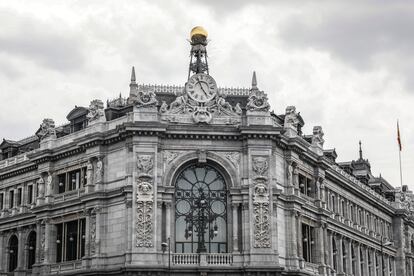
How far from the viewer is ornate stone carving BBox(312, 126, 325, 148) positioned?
8075cm

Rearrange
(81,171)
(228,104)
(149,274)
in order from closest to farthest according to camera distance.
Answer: (149,274)
(228,104)
(81,171)

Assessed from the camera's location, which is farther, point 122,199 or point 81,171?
point 81,171

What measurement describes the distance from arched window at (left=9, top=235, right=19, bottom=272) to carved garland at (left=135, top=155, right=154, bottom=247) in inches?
856

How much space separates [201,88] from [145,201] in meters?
10.6

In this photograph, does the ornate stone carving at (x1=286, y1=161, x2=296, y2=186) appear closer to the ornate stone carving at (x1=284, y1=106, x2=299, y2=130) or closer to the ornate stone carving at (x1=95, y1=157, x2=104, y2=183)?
the ornate stone carving at (x1=284, y1=106, x2=299, y2=130)

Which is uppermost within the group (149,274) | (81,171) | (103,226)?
(81,171)

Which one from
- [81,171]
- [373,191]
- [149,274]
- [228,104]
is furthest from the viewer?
[373,191]

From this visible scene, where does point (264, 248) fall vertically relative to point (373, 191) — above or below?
below

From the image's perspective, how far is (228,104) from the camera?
69.1 m

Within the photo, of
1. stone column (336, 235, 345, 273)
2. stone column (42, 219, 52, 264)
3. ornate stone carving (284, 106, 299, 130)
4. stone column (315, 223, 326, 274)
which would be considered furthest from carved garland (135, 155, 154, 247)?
stone column (336, 235, 345, 273)

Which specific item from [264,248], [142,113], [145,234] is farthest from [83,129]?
[264,248]

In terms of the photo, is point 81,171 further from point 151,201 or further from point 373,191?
point 373,191

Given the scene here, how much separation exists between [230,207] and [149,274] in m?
8.82

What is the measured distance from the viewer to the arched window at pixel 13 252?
82.6m
